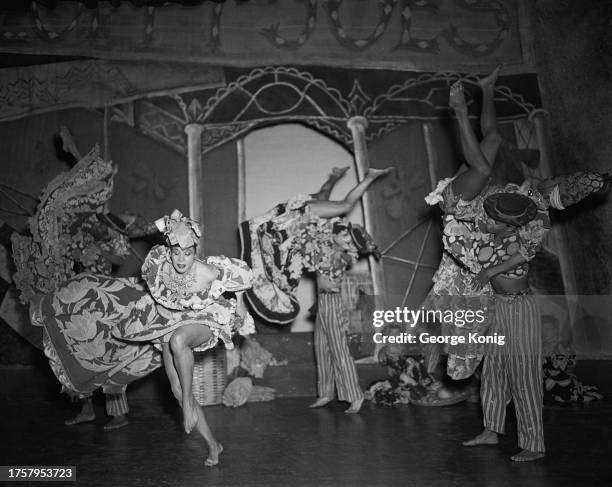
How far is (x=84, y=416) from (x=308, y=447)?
2.11m

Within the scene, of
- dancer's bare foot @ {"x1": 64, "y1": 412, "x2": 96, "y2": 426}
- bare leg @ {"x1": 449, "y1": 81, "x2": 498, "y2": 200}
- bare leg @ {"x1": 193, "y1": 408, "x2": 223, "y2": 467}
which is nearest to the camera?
bare leg @ {"x1": 193, "y1": 408, "x2": 223, "y2": 467}

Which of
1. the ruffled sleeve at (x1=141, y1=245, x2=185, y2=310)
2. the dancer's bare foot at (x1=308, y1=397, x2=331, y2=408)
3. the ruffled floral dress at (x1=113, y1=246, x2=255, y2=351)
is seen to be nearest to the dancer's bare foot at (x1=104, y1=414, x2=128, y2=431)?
the ruffled floral dress at (x1=113, y1=246, x2=255, y2=351)

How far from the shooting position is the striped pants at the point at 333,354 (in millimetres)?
6070

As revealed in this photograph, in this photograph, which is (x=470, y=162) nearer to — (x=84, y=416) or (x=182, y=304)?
(x=182, y=304)

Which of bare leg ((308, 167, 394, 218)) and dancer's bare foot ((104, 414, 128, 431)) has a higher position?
bare leg ((308, 167, 394, 218))

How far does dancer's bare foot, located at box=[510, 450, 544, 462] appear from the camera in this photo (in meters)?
4.17

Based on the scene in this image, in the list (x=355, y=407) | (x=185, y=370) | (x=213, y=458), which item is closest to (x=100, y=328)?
(x=185, y=370)

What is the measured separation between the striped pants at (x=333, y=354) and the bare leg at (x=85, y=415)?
2.07 m

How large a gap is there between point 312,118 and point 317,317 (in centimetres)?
235

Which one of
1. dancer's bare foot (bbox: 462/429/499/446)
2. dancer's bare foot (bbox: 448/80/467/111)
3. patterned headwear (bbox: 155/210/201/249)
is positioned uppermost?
dancer's bare foot (bbox: 448/80/467/111)

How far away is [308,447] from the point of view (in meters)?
4.65

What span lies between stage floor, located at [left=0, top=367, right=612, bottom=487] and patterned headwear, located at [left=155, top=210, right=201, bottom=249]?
1.40 metres

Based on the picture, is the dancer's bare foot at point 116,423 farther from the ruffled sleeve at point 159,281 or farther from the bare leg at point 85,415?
the ruffled sleeve at point 159,281

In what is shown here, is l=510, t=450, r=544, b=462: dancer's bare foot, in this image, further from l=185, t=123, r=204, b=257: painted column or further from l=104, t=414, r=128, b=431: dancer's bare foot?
l=185, t=123, r=204, b=257: painted column
